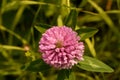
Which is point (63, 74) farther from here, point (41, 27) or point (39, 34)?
point (39, 34)

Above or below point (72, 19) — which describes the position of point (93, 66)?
below

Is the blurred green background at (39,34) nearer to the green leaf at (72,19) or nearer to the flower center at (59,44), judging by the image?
the green leaf at (72,19)

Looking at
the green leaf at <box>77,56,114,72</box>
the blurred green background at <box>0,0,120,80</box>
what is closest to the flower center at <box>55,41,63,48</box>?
the green leaf at <box>77,56,114,72</box>

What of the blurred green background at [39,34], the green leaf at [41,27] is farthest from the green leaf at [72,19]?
the blurred green background at [39,34]

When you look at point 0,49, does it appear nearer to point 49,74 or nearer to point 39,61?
point 49,74

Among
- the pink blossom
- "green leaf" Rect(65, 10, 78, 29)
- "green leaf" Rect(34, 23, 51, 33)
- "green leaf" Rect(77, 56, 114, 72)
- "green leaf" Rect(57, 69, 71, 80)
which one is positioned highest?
"green leaf" Rect(65, 10, 78, 29)

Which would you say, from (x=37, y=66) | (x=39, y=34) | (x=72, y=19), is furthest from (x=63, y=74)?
(x=39, y=34)

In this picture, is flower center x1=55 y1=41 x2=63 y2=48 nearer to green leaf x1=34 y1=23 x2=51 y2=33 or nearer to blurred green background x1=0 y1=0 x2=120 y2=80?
green leaf x1=34 y1=23 x2=51 y2=33

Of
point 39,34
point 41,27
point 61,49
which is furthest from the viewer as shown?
point 39,34
